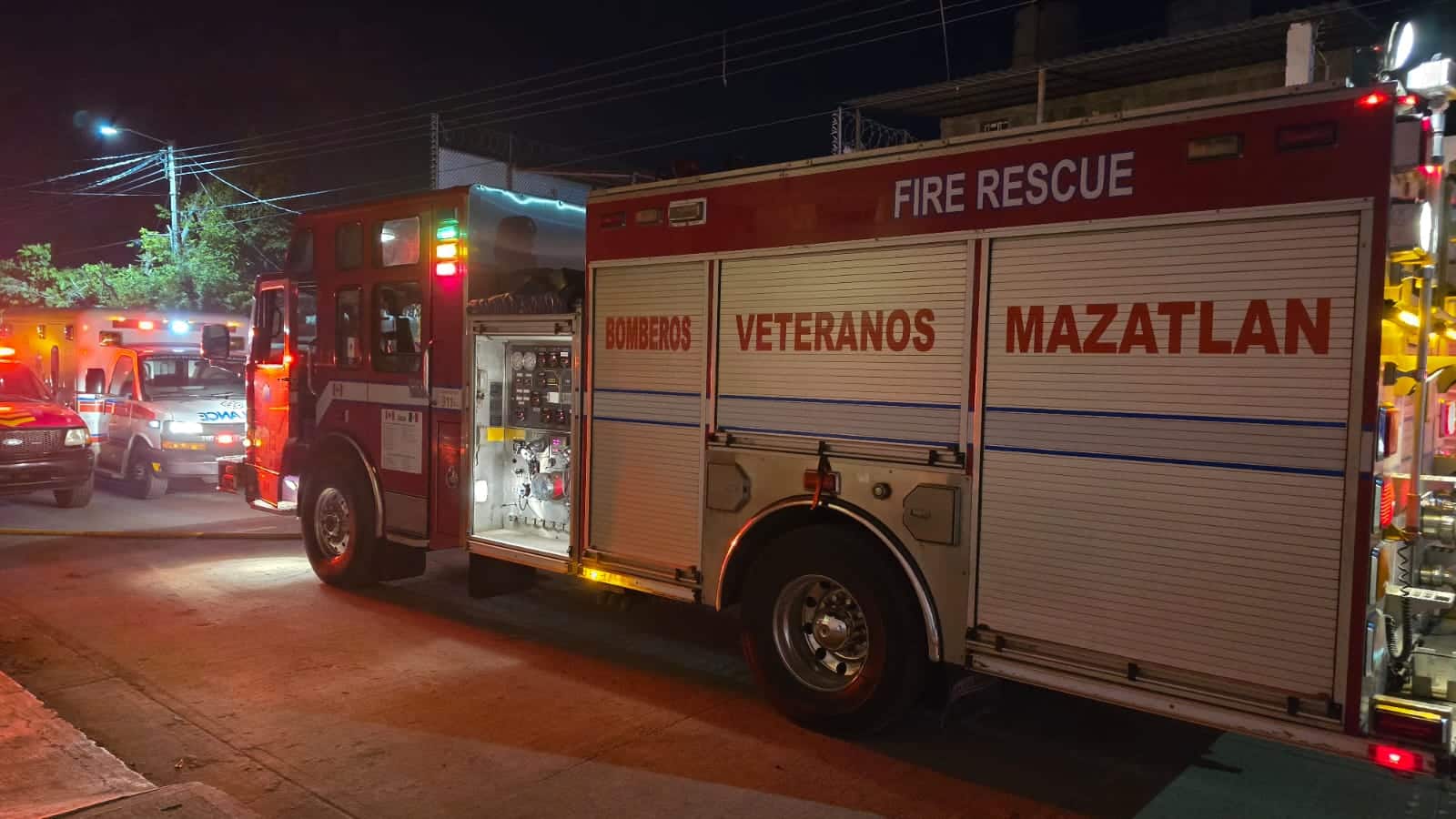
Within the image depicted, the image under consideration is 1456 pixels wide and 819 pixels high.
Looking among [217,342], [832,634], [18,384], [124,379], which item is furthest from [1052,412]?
[124,379]

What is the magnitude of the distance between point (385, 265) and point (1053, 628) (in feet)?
18.6

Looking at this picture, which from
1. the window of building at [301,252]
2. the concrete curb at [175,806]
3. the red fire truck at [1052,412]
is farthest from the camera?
the window of building at [301,252]

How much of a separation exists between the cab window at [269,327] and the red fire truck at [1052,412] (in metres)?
2.98

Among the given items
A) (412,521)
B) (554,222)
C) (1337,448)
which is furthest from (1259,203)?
(412,521)

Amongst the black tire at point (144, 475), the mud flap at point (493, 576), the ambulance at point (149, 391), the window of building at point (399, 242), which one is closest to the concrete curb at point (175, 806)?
the mud flap at point (493, 576)

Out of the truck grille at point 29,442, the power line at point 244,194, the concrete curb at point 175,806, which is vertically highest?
the power line at point 244,194

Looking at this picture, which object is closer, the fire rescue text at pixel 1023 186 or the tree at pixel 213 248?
the fire rescue text at pixel 1023 186

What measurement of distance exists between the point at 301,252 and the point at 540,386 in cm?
297

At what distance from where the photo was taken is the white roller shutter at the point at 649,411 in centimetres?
610

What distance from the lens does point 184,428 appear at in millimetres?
13961

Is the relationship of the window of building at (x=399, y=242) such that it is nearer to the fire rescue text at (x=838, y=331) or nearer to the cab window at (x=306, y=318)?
the cab window at (x=306, y=318)

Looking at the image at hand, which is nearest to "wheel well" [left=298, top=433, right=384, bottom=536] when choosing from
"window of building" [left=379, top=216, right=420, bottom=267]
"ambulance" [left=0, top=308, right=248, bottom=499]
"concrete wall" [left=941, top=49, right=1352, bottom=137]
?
"window of building" [left=379, top=216, right=420, bottom=267]

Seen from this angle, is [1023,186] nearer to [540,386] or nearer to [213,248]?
[540,386]

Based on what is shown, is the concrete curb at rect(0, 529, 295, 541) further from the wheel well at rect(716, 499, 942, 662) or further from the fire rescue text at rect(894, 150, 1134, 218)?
the fire rescue text at rect(894, 150, 1134, 218)
